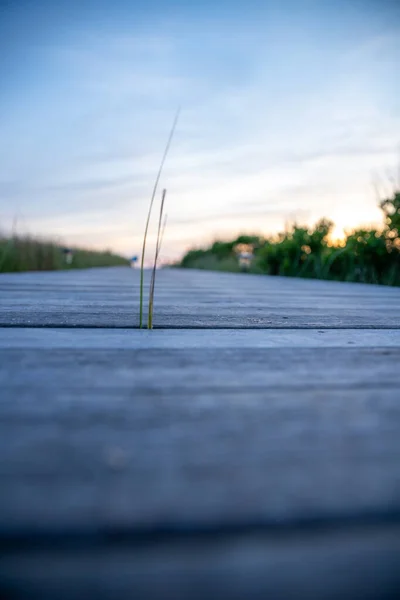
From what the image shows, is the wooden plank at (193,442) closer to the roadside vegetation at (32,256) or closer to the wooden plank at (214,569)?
the wooden plank at (214,569)

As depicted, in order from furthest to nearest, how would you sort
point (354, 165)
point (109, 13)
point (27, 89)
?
point (354, 165), point (27, 89), point (109, 13)

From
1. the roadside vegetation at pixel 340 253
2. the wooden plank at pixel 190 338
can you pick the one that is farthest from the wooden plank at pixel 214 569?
the roadside vegetation at pixel 340 253

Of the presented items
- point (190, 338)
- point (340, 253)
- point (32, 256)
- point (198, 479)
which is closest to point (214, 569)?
point (198, 479)

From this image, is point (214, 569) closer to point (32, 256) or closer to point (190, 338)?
point (190, 338)

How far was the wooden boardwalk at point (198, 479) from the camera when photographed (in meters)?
0.23

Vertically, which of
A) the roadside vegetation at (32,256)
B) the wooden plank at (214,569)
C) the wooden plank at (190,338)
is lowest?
the wooden plank at (214,569)

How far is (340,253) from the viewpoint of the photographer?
552 centimetres

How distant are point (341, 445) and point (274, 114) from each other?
30.3 ft

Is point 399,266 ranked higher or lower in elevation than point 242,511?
higher

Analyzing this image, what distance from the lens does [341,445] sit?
0.38m

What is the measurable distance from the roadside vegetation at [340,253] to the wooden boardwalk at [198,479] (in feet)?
15.1

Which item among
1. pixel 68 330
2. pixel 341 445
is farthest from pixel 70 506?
pixel 68 330

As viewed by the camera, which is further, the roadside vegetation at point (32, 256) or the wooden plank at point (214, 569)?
the roadside vegetation at point (32, 256)

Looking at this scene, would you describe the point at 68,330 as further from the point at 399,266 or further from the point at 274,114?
the point at 274,114
